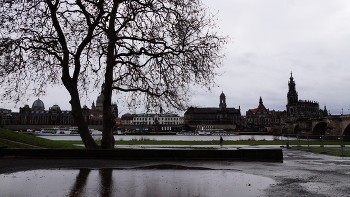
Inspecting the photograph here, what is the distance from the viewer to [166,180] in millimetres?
8453

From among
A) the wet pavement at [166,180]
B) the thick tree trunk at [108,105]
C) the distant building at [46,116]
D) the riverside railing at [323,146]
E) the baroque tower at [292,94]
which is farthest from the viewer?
the distant building at [46,116]

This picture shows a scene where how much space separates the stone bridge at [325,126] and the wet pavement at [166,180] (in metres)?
41.7

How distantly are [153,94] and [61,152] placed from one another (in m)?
→ 5.18

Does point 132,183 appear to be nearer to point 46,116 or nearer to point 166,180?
point 166,180

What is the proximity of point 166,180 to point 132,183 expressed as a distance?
3.46 feet

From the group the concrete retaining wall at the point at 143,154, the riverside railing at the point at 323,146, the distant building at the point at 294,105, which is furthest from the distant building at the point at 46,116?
the concrete retaining wall at the point at 143,154

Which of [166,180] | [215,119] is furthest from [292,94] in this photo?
[166,180]

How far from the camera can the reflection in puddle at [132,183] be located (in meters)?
6.91

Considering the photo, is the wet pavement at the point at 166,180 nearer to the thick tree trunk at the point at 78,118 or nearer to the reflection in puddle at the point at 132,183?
the reflection in puddle at the point at 132,183

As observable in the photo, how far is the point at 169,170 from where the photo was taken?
10.3m

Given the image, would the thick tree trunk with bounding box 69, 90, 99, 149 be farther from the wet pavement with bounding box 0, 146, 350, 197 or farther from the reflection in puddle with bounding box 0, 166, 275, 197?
the reflection in puddle with bounding box 0, 166, 275, 197

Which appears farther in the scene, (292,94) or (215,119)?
(215,119)

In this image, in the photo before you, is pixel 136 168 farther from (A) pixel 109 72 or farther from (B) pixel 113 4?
(B) pixel 113 4

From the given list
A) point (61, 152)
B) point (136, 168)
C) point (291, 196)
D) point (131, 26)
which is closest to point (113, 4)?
point (131, 26)
